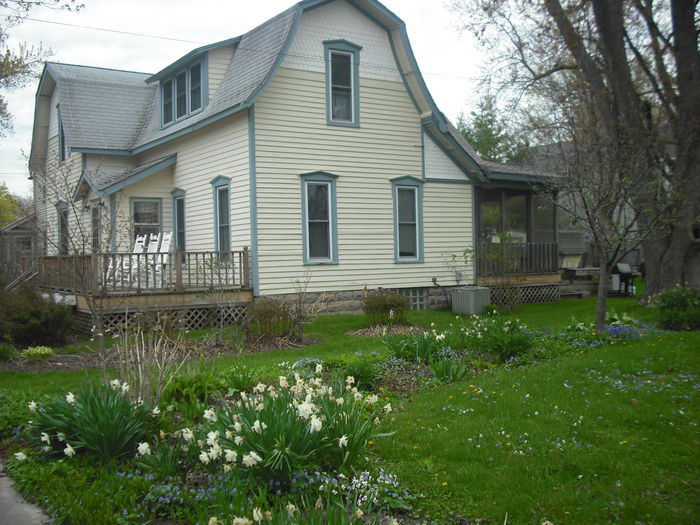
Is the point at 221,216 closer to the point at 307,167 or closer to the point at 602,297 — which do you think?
the point at 307,167

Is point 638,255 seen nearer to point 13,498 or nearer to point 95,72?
point 95,72

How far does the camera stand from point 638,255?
28.1 metres

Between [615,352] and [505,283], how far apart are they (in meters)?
8.87

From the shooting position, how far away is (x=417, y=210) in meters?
17.5

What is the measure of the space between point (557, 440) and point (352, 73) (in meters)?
12.8

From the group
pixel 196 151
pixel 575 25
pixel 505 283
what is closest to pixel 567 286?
pixel 505 283

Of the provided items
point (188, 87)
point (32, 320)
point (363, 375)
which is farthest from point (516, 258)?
point (32, 320)

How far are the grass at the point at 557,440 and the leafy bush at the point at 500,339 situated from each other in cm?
59

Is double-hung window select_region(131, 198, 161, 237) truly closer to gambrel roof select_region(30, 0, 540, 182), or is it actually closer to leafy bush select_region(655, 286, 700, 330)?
gambrel roof select_region(30, 0, 540, 182)

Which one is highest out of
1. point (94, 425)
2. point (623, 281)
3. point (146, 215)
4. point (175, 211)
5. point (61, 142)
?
point (61, 142)

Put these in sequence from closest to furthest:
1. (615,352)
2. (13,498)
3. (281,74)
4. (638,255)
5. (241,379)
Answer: (13,498), (241,379), (615,352), (281,74), (638,255)

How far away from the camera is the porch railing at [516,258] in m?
18.5

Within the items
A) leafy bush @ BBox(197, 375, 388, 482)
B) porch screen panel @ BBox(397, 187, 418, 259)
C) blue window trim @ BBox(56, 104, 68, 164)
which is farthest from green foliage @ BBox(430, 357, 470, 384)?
blue window trim @ BBox(56, 104, 68, 164)

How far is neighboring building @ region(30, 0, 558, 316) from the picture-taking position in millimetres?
14984
